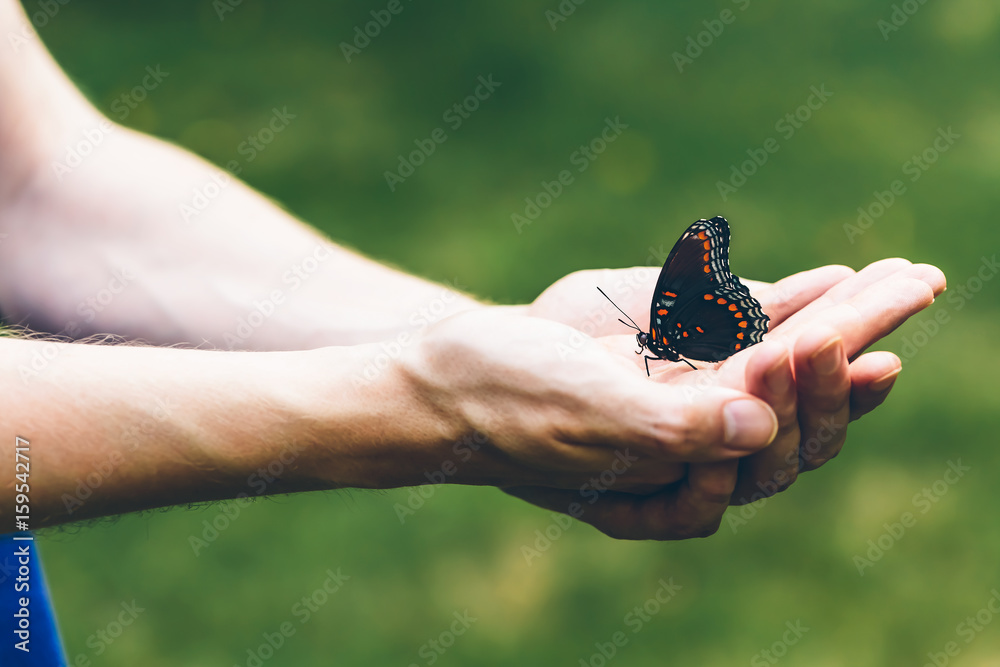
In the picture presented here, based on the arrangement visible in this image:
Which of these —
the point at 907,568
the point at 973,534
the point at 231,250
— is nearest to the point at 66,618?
the point at 231,250

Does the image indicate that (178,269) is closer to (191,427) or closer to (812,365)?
(191,427)

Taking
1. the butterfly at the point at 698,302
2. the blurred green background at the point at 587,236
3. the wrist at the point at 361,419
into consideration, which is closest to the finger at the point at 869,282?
the butterfly at the point at 698,302

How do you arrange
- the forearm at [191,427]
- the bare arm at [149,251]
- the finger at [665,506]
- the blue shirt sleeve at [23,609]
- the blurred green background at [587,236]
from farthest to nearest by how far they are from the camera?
the blurred green background at [587,236] → the bare arm at [149,251] → the finger at [665,506] → the blue shirt sleeve at [23,609] → the forearm at [191,427]

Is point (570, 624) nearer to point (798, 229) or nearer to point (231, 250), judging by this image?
point (231, 250)

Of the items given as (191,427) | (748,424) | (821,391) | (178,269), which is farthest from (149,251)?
(821,391)

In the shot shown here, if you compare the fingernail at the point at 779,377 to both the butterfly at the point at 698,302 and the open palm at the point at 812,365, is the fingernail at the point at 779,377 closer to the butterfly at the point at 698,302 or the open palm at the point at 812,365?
the open palm at the point at 812,365

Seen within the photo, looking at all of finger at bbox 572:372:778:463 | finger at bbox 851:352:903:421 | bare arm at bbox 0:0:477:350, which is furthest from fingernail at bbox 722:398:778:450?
bare arm at bbox 0:0:477:350
